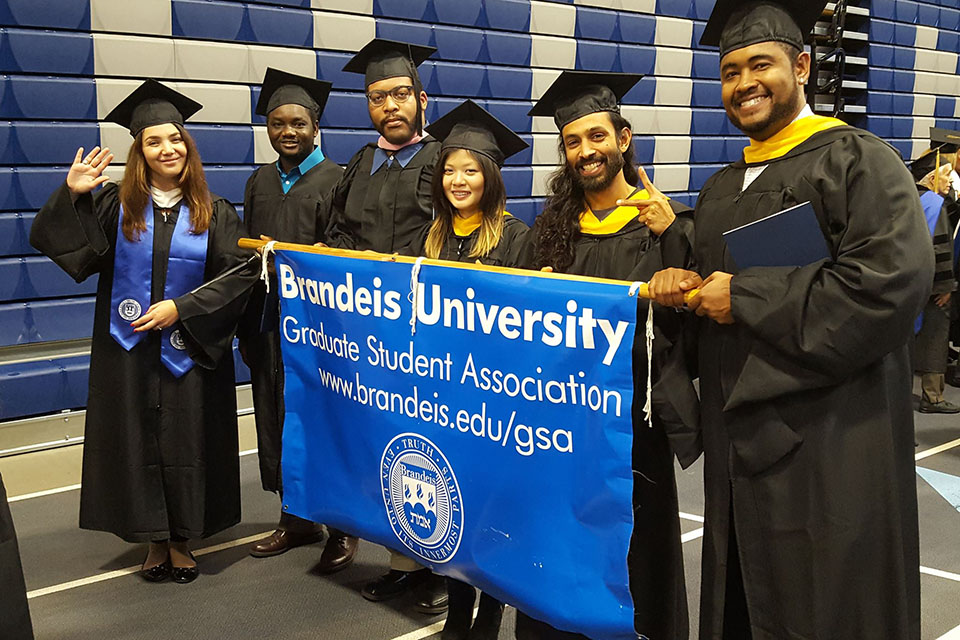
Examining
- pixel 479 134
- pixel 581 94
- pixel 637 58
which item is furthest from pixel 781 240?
pixel 637 58

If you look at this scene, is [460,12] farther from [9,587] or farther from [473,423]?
[9,587]

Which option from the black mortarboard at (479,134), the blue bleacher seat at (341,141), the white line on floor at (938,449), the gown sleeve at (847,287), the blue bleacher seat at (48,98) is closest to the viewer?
the gown sleeve at (847,287)

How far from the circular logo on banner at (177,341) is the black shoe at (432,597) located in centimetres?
131

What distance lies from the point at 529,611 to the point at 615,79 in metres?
1.50

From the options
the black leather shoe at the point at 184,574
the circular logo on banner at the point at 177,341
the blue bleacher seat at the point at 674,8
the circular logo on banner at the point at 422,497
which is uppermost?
the blue bleacher seat at the point at 674,8

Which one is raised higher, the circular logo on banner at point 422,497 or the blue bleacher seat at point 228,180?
the blue bleacher seat at point 228,180

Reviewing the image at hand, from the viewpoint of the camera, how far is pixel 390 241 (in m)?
3.38

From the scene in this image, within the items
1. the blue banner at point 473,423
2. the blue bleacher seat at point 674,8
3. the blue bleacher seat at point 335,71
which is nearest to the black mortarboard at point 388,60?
the blue banner at point 473,423

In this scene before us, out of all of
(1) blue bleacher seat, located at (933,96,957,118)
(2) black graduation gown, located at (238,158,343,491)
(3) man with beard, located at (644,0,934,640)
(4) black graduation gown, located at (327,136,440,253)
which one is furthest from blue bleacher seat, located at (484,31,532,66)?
(1) blue bleacher seat, located at (933,96,957,118)

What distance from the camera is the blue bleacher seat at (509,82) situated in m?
7.10

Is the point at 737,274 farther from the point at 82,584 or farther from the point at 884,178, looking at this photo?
the point at 82,584

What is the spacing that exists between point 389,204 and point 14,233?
2764 mm

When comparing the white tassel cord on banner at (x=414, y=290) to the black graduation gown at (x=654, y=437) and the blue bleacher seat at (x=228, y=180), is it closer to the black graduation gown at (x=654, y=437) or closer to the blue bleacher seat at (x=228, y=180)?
the black graduation gown at (x=654, y=437)

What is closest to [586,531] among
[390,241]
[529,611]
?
[529,611]
